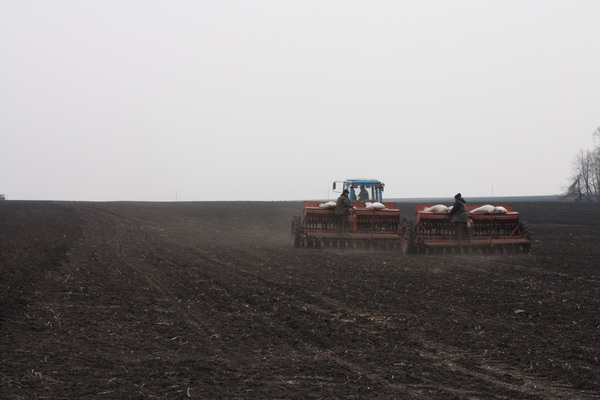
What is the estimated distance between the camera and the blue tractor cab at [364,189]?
25438 mm

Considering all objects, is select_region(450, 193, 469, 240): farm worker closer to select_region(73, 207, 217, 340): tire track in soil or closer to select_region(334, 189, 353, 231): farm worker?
select_region(334, 189, 353, 231): farm worker

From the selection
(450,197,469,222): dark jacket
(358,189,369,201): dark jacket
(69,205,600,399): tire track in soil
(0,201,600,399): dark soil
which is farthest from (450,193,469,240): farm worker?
(69,205,600,399): tire track in soil

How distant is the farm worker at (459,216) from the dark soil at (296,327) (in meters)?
1.69

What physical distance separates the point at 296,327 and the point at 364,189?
638 inches

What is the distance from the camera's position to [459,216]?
67.0 feet

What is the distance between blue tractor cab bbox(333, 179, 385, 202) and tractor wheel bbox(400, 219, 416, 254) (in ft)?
12.2

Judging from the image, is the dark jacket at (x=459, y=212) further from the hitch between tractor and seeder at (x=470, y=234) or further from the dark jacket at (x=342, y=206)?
the dark jacket at (x=342, y=206)

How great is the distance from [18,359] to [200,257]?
10.9 metres

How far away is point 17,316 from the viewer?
10.4 m

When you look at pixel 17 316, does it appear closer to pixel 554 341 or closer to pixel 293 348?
pixel 293 348

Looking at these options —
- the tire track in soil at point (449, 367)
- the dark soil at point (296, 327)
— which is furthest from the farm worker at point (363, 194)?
the tire track in soil at point (449, 367)

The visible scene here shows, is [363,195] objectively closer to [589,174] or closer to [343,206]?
[343,206]

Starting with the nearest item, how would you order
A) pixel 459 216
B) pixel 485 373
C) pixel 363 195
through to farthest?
pixel 485 373, pixel 459 216, pixel 363 195

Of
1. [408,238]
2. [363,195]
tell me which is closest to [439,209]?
[408,238]
